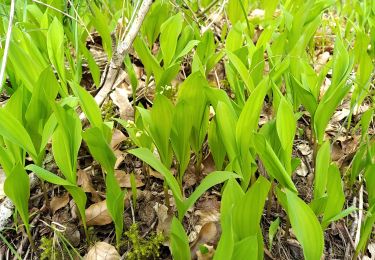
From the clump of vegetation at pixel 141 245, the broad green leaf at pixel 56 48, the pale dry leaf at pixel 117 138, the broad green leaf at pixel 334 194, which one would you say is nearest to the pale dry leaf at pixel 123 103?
the pale dry leaf at pixel 117 138

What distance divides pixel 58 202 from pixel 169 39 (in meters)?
0.66

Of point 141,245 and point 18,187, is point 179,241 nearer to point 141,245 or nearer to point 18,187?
point 141,245

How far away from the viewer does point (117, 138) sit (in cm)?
144

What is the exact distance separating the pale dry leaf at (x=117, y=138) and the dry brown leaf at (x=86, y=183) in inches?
5.5

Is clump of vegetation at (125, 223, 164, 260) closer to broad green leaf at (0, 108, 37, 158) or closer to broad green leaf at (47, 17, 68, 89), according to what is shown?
broad green leaf at (0, 108, 37, 158)

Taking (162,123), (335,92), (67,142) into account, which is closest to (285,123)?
(335,92)

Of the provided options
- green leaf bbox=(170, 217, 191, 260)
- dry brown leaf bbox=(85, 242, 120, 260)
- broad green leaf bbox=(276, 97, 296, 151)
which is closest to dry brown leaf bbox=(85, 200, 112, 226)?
dry brown leaf bbox=(85, 242, 120, 260)

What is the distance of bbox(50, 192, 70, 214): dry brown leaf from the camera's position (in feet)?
4.12

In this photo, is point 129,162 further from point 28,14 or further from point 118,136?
point 28,14

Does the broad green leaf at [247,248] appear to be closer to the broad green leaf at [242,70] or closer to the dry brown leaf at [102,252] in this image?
the dry brown leaf at [102,252]

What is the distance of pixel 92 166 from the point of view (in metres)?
1.39

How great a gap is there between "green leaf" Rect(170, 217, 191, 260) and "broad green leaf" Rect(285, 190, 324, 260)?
24 cm

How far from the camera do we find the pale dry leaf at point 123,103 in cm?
160

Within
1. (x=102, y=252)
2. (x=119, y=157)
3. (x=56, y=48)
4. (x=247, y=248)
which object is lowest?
(x=102, y=252)
